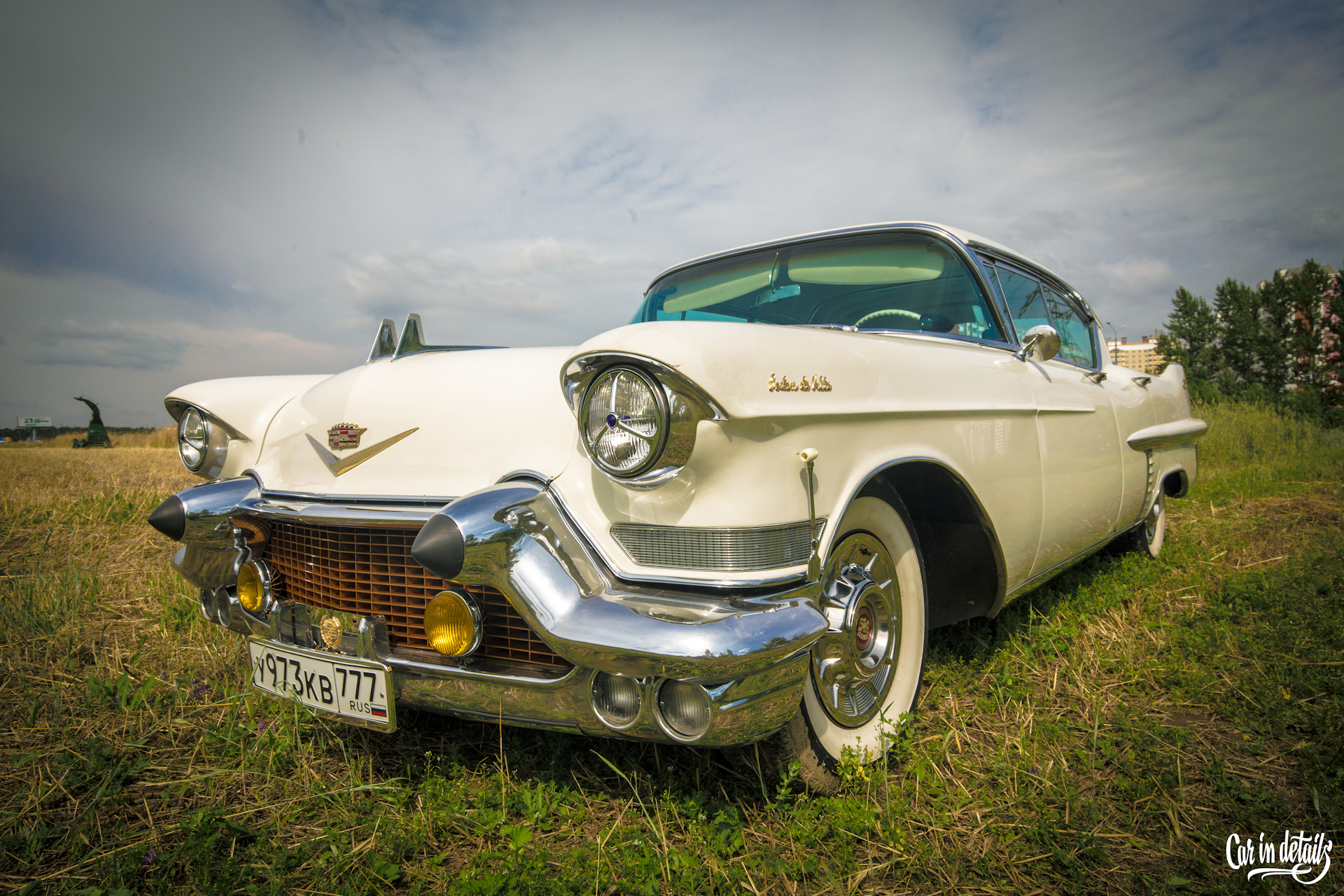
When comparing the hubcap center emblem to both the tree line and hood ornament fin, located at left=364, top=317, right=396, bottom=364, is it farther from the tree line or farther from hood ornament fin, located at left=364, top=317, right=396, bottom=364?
the tree line

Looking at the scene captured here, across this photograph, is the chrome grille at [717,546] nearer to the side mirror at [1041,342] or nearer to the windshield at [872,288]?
the windshield at [872,288]

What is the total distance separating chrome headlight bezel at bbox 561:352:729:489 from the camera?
1297 millimetres

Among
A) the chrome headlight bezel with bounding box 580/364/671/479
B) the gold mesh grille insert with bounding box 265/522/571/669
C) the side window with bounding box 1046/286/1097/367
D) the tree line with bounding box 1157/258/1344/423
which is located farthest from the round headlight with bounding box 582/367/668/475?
the tree line with bounding box 1157/258/1344/423

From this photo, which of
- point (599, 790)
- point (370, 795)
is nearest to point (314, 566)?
point (370, 795)

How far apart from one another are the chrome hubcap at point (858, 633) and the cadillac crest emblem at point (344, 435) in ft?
3.99

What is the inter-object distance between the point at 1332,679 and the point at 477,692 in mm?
Answer: 2630

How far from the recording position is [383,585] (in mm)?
1679

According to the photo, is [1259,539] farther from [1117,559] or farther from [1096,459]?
[1096,459]

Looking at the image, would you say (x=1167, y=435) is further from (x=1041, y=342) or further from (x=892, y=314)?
(x=892, y=314)

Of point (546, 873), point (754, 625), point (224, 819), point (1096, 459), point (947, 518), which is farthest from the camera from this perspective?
point (1096, 459)

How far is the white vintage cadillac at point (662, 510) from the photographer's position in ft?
4.33

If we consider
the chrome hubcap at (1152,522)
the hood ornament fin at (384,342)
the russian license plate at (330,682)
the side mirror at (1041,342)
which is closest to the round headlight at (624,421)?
the russian license plate at (330,682)

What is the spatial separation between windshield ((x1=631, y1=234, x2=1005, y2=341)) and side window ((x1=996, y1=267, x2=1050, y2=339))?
1.07ft

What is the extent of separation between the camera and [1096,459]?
9.53ft
